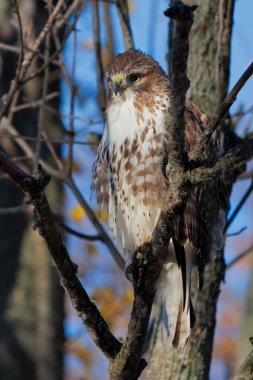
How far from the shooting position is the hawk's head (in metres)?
4.16

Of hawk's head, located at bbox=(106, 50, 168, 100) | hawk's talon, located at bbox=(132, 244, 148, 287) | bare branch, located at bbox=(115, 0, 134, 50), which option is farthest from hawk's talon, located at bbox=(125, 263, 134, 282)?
bare branch, located at bbox=(115, 0, 134, 50)

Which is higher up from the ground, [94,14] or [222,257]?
[94,14]

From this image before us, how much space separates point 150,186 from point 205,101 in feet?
3.12

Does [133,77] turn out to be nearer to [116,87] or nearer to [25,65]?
[116,87]

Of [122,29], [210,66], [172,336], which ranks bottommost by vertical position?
[172,336]

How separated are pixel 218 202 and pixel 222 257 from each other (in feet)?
1.48

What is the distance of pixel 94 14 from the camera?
4773mm

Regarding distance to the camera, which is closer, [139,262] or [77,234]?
[139,262]

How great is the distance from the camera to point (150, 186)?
3.83 metres

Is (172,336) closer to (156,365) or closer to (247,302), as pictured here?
(156,365)

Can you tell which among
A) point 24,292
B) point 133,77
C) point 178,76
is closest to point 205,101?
point 133,77

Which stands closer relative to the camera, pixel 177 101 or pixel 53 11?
pixel 177 101

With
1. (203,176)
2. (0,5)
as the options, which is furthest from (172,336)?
(0,5)

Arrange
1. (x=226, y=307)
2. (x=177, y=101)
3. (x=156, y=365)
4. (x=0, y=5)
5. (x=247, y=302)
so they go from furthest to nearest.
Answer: (x=226, y=307) < (x=247, y=302) < (x=0, y=5) < (x=156, y=365) < (x=177, y=101)
